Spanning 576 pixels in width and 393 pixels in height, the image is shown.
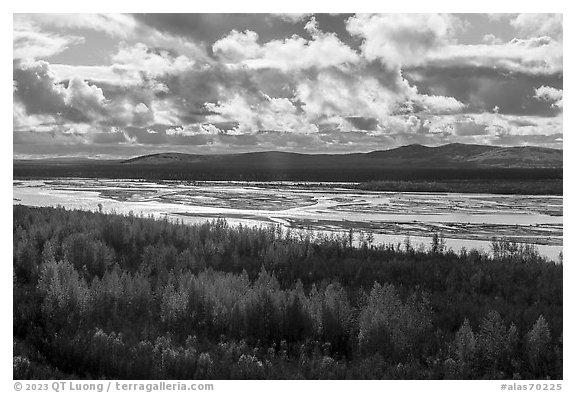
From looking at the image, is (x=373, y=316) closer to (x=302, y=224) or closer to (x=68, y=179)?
(x=302, y=224)

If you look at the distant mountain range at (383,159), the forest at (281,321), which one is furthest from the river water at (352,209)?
the forest at (281,321)

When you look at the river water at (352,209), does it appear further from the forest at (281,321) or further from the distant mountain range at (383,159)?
the forest at (281,321)

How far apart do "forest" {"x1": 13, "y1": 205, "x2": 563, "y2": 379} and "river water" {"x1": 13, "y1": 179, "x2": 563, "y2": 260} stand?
5.85 m

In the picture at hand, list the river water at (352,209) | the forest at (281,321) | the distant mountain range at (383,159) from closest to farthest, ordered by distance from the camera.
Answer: the forest at (281,321) < the distant mountain range at (383,159) < the river water at (352,209)

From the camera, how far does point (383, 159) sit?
14.9 meters

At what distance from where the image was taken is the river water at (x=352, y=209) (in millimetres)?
17766

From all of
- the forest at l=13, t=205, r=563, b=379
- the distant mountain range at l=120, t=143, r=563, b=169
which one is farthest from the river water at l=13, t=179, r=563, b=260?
the forest at l=13, t=205, r=563, b=379

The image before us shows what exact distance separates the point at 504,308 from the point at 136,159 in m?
9.95

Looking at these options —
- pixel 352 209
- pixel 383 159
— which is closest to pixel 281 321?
pixel 383 159

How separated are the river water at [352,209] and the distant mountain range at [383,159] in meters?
2.33

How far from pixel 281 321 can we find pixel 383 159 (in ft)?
25.6

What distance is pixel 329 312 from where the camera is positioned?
7.96m

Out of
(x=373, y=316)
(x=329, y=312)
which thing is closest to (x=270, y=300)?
(x=329, y=312)

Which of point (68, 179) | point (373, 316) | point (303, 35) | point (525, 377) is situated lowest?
point (525, 377)
